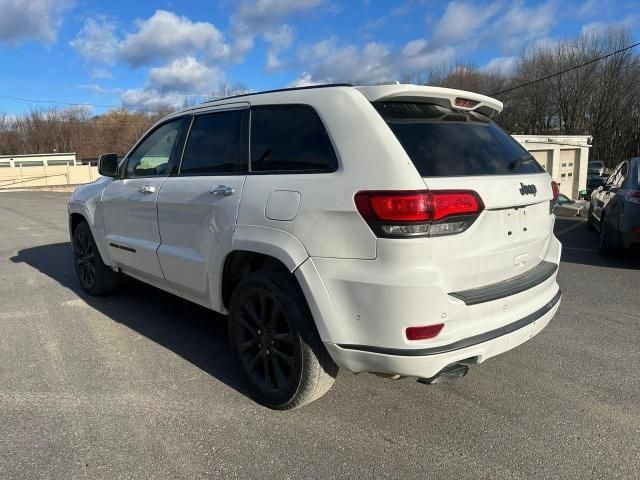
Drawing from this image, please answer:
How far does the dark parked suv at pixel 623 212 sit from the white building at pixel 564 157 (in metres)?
24.8

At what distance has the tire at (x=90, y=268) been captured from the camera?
5.23 m

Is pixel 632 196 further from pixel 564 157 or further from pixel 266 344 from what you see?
pixel 564 157

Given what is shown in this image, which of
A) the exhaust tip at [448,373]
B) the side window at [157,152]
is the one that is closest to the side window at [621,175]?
the exhaust tip at [448,373]

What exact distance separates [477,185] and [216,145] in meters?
1.87

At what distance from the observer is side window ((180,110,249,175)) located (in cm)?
332

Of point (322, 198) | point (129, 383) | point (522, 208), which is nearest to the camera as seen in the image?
point (322, 198)

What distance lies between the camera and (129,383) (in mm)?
3422

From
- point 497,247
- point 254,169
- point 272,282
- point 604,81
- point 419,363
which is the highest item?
point 604,81

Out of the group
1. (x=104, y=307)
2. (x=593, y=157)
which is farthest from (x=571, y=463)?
(x=593, y=157)

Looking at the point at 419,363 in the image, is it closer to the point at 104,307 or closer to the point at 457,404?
the point at 457,404

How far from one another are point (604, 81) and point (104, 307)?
5972 cm

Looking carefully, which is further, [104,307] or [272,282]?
[104,307]

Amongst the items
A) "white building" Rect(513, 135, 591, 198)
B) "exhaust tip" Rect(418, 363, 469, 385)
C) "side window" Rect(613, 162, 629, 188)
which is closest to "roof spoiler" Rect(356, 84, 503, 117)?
"exhaust tip" Rect(418, 363, 469, 385)

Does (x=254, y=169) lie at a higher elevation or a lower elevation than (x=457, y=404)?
higher
